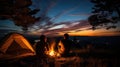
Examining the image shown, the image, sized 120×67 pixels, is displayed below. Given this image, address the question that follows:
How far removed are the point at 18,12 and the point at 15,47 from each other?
263cm

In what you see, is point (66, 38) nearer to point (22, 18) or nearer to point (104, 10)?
point (22, 18)

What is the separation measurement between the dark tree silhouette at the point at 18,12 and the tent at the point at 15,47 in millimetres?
1088

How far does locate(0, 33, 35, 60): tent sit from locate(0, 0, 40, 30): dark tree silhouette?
3.57ft

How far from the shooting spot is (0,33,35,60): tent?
1237 cm

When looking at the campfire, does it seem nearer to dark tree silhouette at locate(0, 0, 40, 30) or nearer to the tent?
the tent

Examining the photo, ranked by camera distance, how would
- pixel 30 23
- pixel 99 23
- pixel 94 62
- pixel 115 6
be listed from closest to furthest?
pixel 94 62 < pixel 30 23 < pixel 115 6 < pixel 99 23

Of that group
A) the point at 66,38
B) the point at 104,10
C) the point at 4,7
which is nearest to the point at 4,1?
the point at 4,7

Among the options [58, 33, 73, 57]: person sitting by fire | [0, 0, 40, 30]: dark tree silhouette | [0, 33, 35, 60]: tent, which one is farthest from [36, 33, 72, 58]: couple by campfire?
[0, 0, 40, 30]: dark tree silhouette

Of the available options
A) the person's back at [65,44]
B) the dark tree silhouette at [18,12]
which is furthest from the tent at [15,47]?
the person's back at [65,44]

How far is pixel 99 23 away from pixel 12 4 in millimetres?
8778

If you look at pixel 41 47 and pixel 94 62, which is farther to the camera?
pixel 41 47

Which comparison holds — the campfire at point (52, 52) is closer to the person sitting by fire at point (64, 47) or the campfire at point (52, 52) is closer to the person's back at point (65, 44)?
the person sitting by fire at point (64, 47)

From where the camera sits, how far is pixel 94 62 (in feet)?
28.7

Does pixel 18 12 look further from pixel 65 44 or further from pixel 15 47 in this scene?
pixel 65 44
